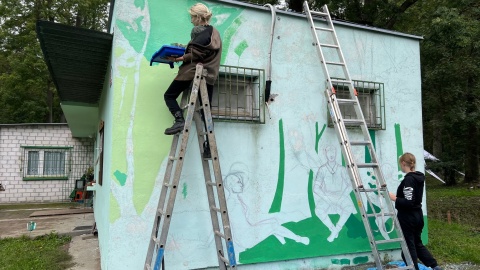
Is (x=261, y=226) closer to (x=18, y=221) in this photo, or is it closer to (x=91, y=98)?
(x=91, y=98)

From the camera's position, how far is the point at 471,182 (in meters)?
19.1

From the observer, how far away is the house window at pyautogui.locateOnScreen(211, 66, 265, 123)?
436cm

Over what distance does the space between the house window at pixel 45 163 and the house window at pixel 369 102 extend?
13.1 m

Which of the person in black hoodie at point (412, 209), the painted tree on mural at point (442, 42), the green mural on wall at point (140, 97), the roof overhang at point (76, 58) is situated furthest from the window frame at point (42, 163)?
the person in black hoodie at point (412, 209)

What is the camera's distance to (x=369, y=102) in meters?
5.28

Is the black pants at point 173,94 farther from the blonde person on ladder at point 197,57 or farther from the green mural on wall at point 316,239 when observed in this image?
the green mural on wall at point 316,239

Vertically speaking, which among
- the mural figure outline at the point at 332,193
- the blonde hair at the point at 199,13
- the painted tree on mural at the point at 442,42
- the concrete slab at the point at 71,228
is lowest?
the concrete slab at the point at 71,228

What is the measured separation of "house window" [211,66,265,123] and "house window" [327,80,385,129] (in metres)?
1.28

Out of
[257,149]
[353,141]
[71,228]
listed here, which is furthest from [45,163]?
[353,141]

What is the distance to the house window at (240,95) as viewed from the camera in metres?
4.36

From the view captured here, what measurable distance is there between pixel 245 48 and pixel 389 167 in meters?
2.73

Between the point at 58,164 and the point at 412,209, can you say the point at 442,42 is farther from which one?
the point at 58,164

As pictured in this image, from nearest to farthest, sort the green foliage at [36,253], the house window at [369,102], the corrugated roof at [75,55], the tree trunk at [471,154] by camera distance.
Result: the corrugated roof at [75,55] → the house window at [369,102] → the green foliage at [36,253] → the tree trunk at [471,154]

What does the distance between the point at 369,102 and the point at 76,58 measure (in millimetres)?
4207
